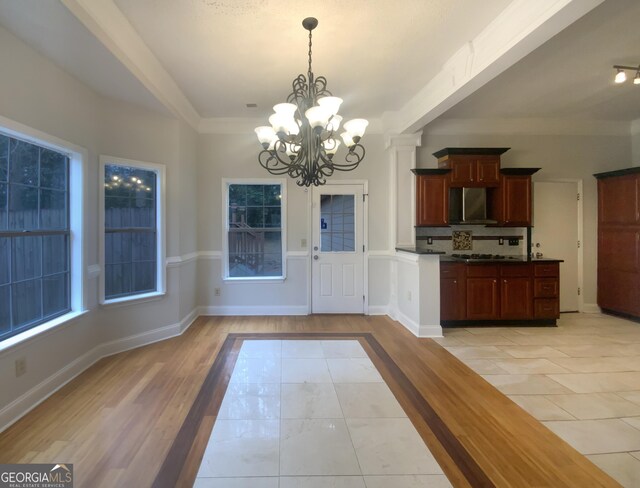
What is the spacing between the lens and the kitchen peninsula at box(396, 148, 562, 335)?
14.2 feet

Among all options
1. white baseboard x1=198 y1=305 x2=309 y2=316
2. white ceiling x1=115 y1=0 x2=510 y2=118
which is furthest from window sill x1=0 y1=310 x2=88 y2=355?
white ceiling x1=115 y1=0 x2=510 y2=118

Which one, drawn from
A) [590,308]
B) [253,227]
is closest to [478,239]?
[590,308]

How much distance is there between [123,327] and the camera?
11.7 feet

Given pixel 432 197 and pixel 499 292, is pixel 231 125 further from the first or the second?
pixel 499 292

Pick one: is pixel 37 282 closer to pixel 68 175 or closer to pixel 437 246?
pixel 68 175

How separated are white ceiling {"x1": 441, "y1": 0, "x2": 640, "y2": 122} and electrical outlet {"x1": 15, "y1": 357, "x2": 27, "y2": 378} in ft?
16.0

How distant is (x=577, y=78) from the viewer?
11.7ft

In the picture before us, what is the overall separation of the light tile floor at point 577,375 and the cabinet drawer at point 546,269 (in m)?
0.72

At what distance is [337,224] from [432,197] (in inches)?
55.5

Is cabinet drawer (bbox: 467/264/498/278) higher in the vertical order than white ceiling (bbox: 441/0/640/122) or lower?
lower

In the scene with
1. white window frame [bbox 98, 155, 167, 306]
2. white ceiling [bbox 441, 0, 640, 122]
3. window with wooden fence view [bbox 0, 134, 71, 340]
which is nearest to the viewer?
window with wooden fence view [bbox 0, 134, 71, 340]

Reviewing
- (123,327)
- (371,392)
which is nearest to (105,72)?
(123,327)

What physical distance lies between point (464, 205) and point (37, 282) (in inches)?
194

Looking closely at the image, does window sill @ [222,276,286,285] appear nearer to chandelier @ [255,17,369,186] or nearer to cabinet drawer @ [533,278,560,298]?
chandelier @ [255,17,369,186]
